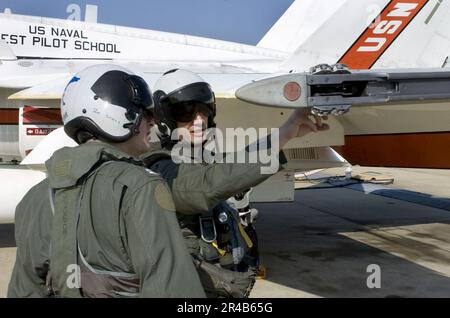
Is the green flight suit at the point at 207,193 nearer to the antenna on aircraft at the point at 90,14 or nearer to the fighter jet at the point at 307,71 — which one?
the fighter jet at the point at 307,71

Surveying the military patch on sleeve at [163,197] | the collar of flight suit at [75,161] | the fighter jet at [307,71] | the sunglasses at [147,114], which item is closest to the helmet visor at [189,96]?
the sunglasses at [147,114]

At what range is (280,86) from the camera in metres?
3.08

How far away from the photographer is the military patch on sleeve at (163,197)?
132 cm

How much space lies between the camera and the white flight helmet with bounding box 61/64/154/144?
1.58m

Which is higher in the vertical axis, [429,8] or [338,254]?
[429,8]

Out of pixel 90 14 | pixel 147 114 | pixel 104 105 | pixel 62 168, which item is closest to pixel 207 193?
pixel 147 114

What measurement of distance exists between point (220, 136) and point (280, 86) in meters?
2.44

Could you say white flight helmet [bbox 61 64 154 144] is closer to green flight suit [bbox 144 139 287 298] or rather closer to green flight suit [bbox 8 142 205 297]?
green flight suit [bbox 8 142 205 297]

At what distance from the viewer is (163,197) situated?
1335 mm

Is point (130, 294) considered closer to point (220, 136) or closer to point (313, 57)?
point (220, 136)

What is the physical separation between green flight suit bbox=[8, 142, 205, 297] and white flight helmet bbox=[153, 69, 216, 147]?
38.1 inches

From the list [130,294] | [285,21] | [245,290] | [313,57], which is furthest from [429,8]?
[130,294]

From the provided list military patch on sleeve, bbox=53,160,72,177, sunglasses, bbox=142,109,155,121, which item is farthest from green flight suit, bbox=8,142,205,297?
sunglasses, bbox=142,109,155,121

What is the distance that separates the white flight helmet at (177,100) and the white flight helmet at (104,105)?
70 cm
